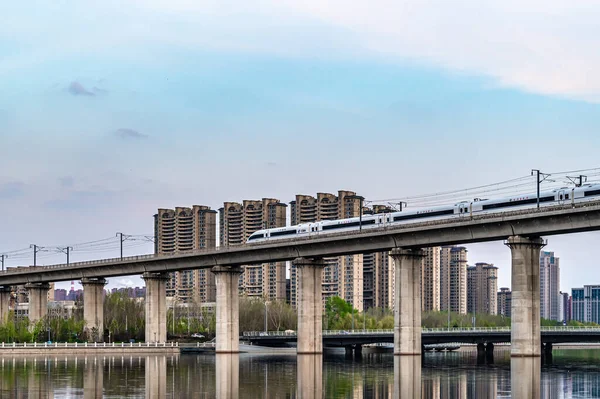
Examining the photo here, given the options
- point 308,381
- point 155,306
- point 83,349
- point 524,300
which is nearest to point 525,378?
point 308,381

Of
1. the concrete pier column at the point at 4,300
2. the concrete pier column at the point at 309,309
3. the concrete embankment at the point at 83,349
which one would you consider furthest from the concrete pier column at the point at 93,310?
the concrete pier column at the point at 309,309

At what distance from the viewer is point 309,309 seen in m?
116

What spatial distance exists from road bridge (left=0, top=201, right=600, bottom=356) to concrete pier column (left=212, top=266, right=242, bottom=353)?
0.12 m

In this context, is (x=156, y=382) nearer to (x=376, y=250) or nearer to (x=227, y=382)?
(x=227, y=382)

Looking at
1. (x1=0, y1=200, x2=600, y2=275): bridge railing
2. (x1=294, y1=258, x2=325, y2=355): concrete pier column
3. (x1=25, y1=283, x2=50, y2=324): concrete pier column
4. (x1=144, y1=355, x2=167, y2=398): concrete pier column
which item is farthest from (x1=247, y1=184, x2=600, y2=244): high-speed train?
(x1=25, y1=283, x2=50, y2=324): concrete pier column

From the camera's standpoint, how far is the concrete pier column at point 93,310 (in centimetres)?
15638

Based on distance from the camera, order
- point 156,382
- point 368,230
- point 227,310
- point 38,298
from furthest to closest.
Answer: point 38,298 < point 227,310 < point 368,230 < point 156,382

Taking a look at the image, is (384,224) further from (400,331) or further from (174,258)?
(174,258)

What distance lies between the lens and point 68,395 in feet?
173

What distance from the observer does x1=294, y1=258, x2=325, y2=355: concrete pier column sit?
11594 centimetres

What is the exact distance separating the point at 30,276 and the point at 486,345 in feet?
243

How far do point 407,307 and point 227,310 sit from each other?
28.8m

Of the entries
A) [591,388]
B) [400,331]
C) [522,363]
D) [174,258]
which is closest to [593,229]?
[522,363]

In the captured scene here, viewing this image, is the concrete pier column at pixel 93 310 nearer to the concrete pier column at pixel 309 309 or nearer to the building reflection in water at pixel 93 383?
the concrete pier column at pixel 309 309
